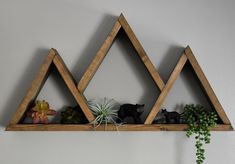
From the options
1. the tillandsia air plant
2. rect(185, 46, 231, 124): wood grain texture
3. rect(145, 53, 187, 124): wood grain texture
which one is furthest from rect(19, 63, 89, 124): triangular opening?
rect(185, 46, 231, 124): wood grain texture

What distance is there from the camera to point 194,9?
1.56m

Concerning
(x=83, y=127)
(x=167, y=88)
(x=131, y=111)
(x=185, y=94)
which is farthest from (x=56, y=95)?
(x=185, y=94)

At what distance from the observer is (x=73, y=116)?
1.35m

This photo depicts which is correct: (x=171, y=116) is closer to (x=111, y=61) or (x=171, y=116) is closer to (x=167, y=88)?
(x=167, y=88)

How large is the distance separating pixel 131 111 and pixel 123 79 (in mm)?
205

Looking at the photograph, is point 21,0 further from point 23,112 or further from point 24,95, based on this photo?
point 23,112

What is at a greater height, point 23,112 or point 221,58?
point 221,58

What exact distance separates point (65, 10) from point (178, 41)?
2.03ft

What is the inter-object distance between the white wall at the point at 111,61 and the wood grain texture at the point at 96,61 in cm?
13

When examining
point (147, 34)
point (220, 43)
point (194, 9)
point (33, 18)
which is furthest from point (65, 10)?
point (220, 43)

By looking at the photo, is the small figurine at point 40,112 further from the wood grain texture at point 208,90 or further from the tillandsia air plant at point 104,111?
the wood grain texture at point 208,90

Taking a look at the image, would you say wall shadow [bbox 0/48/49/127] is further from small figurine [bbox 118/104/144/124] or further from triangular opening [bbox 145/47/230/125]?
triangular opening [bbox 145/47/230/125]

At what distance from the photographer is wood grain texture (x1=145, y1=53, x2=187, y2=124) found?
134cm

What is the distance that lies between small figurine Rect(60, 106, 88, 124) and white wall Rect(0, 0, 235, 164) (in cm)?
9
